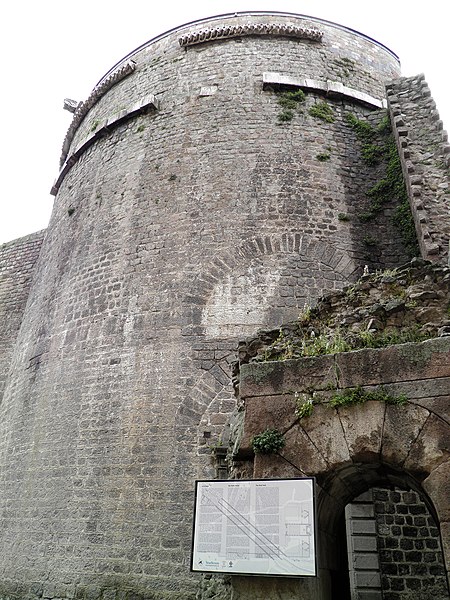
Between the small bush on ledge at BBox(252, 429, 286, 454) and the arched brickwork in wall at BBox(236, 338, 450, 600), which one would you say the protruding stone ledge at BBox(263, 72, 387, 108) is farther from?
the small bush on ledge at BBox(252, 429, 286, 454)

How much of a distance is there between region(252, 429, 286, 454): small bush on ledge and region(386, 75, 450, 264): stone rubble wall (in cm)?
460

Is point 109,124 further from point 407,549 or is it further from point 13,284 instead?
point 407,549

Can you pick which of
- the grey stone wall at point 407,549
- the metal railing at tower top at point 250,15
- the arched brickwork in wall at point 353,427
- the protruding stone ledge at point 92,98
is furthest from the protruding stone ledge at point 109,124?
the grey stone wall at point 407,549

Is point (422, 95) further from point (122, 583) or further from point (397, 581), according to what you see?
point (122, 583)

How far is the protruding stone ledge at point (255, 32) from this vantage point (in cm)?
1158

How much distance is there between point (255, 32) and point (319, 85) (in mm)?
2227

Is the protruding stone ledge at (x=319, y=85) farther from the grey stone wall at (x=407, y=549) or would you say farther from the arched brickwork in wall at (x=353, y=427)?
the grey stone wall at (x=407, y=549)

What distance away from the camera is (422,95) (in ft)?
33.8

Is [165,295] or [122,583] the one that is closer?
[122,583]

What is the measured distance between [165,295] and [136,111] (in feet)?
17.2

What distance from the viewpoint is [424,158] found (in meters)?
9.04

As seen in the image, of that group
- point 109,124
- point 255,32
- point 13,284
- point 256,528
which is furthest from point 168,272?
point 13,284

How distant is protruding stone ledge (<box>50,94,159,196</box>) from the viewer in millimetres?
11242

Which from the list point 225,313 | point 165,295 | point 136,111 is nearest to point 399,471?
point 225,313
